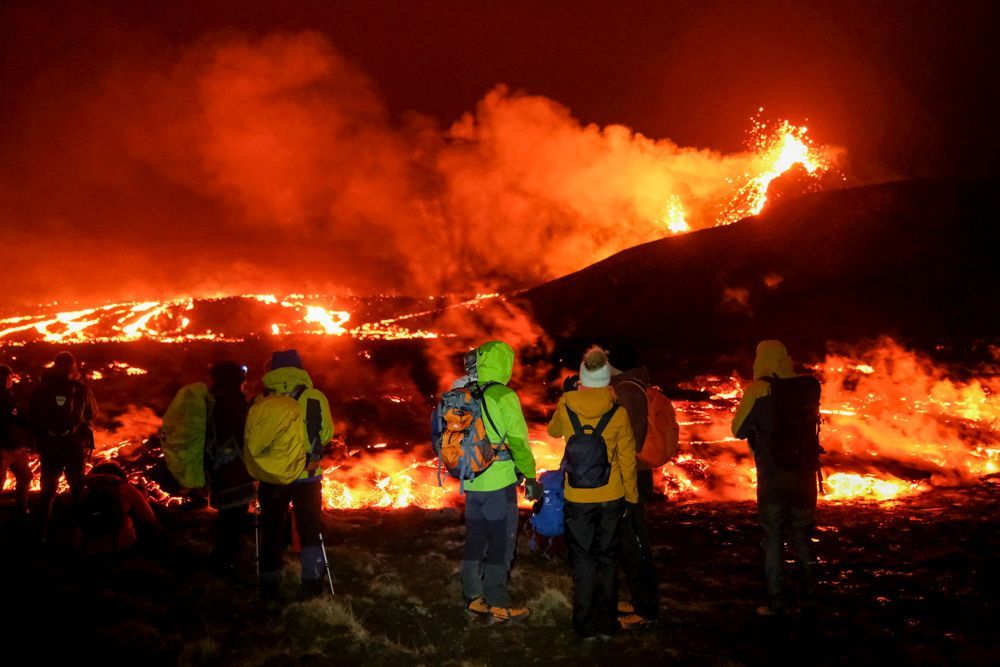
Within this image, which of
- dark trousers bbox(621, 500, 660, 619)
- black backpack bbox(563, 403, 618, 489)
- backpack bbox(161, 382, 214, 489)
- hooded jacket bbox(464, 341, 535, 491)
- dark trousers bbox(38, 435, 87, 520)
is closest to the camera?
black backpack bbox(563, 403, 618, 489)

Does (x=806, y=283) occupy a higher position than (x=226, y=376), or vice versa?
(x=806, y=283)

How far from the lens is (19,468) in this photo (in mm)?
7707

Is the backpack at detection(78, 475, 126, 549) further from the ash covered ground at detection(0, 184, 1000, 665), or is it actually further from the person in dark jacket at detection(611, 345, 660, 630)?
the person in dark jacket at detection(611, 345, 660, 630)

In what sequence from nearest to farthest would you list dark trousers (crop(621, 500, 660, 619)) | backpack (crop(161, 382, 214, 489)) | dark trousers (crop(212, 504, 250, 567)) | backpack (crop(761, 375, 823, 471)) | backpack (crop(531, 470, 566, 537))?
dark trousers (crop(621, 500, 660, 619))
backpack (crop(761, 375, 823, 471))
backpack (crop(161, 382, 214, 489))
dark trousers (crop(212, 504, 250, 567))
backpack (crop(531, 470, 566, 537))

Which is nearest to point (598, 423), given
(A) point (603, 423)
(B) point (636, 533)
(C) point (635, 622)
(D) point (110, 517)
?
(A) point (603, 423)

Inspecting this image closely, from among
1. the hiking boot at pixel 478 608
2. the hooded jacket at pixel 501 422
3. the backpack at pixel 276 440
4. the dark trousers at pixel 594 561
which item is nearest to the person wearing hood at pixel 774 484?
the dark trousers at pixel 594 561

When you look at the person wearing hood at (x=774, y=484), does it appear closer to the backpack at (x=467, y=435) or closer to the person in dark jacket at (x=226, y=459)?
the backpack at (x=467, y=435)

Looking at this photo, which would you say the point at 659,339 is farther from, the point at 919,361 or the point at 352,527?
the point at 352,527

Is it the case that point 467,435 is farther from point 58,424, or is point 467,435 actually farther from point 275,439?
point 58,424

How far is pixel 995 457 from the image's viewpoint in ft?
50.2

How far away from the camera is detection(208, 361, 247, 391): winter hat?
6.44 m

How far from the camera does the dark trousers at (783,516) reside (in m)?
5.64

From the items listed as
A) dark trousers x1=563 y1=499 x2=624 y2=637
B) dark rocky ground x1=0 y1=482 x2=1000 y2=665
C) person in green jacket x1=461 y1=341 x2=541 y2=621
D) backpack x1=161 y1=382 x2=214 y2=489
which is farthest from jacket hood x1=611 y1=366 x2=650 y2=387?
backpack x1=161 y1=382 x2=214 y2=489

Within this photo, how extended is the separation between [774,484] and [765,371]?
1.02m
